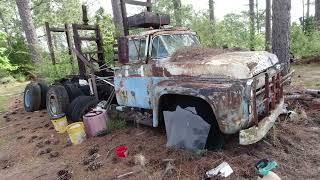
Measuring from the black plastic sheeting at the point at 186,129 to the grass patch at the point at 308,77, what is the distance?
17.2 ft

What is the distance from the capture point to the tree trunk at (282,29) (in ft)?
27.6

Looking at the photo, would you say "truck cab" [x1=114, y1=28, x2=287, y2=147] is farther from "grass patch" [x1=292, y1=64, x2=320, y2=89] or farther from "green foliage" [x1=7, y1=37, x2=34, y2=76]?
"green foliage" [x1=7, y1=37, x2=34, y2=76]

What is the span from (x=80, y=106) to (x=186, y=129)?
3.27 meters

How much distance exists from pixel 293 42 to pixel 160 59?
11.1 metres

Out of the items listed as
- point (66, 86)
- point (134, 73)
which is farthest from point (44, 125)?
point (134, 73)

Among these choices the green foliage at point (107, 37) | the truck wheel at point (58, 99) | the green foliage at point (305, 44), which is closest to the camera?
the truck wheel at point (58, 99)

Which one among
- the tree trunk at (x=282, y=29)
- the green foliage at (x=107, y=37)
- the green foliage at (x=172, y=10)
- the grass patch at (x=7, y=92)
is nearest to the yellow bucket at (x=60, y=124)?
the green foliage at (x=107, y=37)

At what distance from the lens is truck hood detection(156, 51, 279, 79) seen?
4148 mm

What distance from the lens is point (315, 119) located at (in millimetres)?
5863

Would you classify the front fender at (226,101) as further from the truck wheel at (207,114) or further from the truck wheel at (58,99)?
the truck wheel at (58,99)

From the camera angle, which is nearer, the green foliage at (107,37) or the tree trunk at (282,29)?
the tree trunk at (282,29)

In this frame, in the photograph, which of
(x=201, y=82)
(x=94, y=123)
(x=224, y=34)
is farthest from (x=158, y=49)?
(x=224, y=34)

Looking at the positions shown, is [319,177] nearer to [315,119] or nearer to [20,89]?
[315,119]

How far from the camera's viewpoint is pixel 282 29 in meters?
8.52
